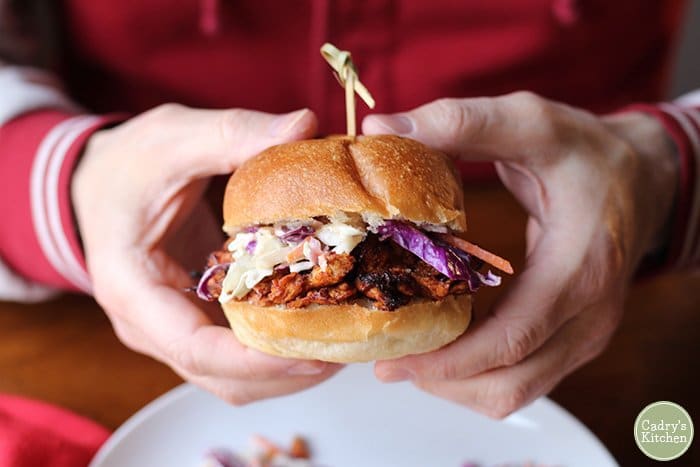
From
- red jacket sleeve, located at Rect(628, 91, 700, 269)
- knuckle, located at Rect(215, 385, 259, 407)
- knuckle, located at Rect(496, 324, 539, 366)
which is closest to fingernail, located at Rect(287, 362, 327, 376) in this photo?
knuckle, located at Rect(215, 385, 259, 407)

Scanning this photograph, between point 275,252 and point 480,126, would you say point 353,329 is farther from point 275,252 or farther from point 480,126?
point 480,126

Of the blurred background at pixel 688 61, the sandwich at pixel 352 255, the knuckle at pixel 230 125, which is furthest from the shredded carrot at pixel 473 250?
the blurred background at pixel 688 61

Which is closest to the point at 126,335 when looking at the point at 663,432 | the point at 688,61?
the point at 663,432

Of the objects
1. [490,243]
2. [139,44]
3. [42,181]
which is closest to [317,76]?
[139,44]

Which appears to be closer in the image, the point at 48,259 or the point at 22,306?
the point at 48,259

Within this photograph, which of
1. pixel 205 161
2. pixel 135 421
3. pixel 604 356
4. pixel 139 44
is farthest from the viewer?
pixel 139 44

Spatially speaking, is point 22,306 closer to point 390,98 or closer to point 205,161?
point 205,161

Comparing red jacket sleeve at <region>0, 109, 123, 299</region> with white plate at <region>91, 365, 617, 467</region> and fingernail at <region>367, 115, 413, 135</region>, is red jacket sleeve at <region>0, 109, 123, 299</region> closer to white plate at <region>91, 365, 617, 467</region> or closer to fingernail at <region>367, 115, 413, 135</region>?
white plate at <region>91, 365, 617, 467</region>
